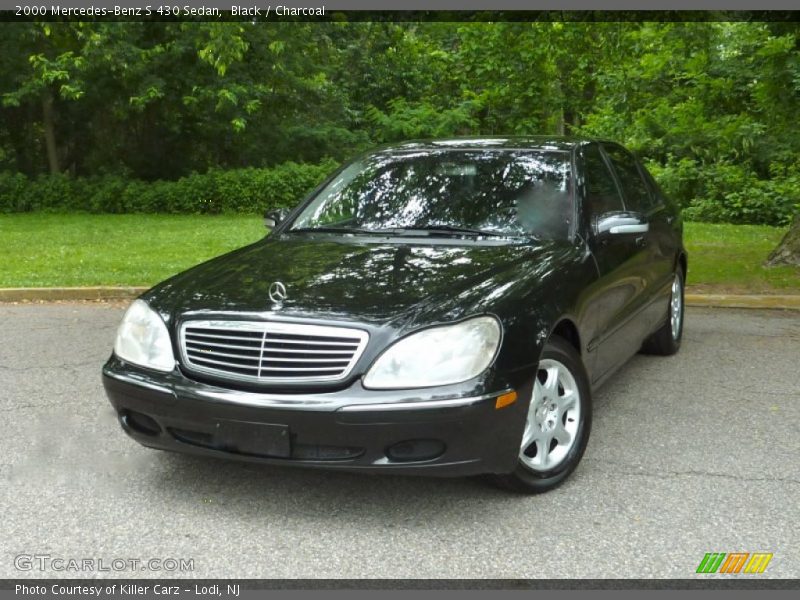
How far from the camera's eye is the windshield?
14.7 ft

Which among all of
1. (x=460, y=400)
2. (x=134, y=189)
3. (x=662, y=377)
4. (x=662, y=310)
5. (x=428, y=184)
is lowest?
(x=134, y=189)

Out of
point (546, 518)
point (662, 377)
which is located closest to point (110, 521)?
point (546, 518)

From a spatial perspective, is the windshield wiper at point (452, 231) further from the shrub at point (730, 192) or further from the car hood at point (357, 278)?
the shrub at point (730, 192)

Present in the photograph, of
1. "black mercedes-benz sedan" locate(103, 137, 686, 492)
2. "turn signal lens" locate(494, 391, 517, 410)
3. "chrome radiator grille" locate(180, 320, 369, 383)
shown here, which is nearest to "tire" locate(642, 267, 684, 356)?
"black mercedes-benz sedan" locate(103, 137, 686, 492)

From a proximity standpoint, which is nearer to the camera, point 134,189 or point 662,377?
point 662,377

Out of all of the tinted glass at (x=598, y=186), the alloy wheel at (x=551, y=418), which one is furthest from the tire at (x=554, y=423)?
the tinted glass at (x=598, y=186)

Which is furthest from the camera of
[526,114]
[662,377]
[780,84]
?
[526,114]

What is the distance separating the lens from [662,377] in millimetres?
5785

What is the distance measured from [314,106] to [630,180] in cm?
1882

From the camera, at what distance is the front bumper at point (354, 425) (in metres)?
3.23

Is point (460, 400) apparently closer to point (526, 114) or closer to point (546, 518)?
point (546, 518)

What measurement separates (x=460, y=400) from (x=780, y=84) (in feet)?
28.7

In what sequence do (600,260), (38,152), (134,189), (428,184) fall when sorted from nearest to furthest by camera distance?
1. (600,260)
2. (428,184)
3. (134,189)
4. (38,152)

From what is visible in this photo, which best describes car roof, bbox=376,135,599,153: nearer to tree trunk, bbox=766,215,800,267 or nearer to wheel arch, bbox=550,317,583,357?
wheel arch, bbox=550,317,583,357
